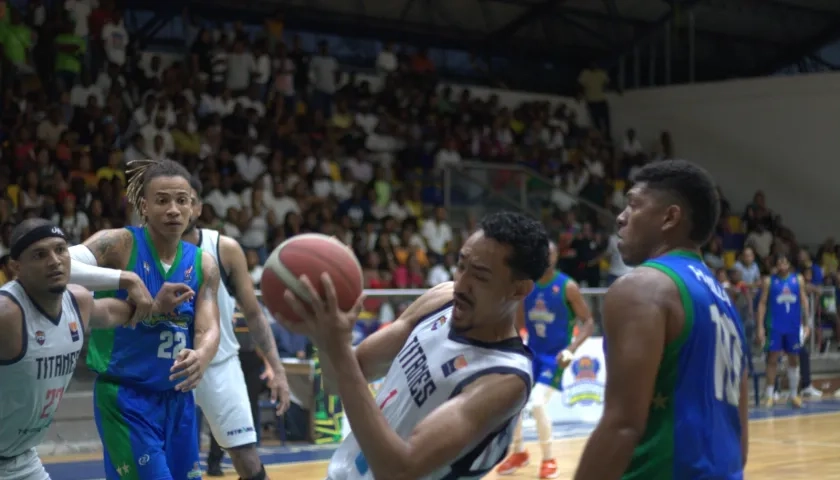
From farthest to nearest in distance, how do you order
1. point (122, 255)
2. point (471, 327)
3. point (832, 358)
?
point (832, 358) → point (122, 255) → point (471, 327)

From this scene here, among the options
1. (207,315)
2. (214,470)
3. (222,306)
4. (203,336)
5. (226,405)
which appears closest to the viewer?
(203,336)

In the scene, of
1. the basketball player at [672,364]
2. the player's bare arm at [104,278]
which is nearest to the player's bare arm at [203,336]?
the player's bare arm at [104,278]

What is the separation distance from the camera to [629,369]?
120 inches

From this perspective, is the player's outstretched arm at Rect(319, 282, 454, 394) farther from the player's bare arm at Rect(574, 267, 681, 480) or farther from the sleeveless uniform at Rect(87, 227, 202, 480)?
the sleeveless uniform at Rect(87, 227, 202, 480)

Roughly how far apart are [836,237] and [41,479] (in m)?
19.5

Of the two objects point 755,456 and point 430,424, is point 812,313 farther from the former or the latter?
point 430,424

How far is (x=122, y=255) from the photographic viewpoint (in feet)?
17.9

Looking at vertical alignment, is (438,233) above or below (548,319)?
above

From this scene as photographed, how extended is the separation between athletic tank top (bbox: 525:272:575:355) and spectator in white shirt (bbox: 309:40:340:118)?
28.1 ft

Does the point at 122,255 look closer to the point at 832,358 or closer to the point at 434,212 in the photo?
the point at 434,212

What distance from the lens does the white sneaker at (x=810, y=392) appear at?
1650cm

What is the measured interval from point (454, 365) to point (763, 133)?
21048 mm

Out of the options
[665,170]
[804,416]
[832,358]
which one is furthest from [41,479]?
[832,358]

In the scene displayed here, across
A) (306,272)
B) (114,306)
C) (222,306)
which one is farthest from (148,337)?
(306,272)
